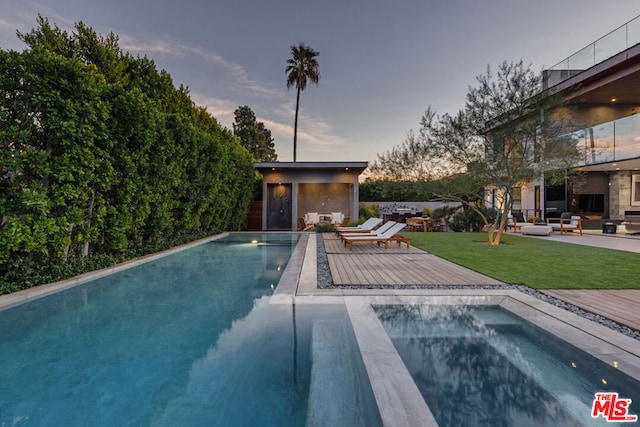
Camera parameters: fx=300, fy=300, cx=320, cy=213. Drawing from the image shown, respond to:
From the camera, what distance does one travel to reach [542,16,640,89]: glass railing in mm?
13023

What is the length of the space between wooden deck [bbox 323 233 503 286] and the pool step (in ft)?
5.65

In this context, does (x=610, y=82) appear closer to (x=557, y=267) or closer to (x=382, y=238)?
(x=557, y=267)

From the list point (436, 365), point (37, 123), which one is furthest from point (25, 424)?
point (37, 123)

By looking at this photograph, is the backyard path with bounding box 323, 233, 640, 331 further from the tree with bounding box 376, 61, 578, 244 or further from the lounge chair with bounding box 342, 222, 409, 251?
the tree with bounding box 376, 61, 578, 244

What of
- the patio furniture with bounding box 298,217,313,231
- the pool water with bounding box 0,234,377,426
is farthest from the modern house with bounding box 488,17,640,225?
the pool water with bounding box 0,234,377,426

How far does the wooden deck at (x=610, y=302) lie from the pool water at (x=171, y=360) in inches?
117

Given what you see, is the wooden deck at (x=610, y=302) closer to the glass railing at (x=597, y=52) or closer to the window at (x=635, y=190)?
the glass railing at (x=597, y=52)

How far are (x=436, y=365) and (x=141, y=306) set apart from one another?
153 inches

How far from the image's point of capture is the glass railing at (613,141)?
45.4 ft

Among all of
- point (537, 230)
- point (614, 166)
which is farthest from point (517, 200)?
point (537, 230)

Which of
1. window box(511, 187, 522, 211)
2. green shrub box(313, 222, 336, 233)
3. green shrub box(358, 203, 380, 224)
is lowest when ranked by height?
green shrub box(313, 222, 336, 233)

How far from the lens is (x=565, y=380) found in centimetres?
239

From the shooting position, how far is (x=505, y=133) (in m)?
10.2

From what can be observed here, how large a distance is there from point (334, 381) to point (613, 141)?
62.8ft
